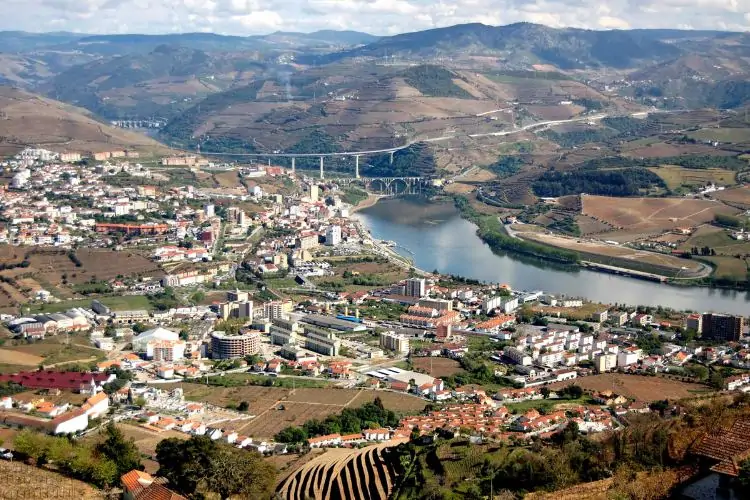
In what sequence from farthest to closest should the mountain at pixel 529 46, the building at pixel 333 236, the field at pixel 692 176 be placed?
the mountain at pixel 529 46, the field at pixel 692 176, the building at pixel 333 236

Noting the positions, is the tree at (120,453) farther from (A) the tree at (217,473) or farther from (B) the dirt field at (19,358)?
(B) the dirt field at (19,358)

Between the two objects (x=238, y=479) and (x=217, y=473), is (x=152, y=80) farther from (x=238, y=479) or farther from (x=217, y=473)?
(x=238, y=479)

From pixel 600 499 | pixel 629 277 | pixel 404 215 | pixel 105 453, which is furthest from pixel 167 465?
pixel 404 215

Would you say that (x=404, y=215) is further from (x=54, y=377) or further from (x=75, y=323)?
(x=54, y=377)

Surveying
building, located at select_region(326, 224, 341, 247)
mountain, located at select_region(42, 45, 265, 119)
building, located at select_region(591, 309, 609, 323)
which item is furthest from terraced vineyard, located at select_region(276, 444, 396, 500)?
mountain, located at select_region(42, 45, 265, 119)

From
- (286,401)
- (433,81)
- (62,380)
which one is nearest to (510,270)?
(286,401)

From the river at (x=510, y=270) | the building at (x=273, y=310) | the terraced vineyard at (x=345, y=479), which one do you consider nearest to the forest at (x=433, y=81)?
the river at (x=510, y=270)

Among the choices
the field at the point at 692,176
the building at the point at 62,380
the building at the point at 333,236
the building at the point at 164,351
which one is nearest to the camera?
the building at the point at 62,380
